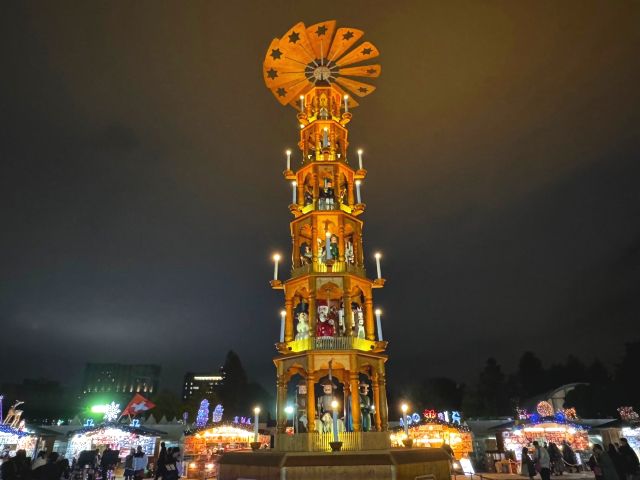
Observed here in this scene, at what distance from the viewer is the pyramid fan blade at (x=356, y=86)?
59.9ft

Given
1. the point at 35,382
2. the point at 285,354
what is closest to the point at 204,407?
the point at 285,354

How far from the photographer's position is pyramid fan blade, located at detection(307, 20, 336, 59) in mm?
16266

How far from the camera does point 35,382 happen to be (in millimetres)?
90250

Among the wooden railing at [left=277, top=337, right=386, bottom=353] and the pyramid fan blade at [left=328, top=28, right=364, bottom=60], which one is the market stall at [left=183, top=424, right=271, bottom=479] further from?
the pyramid fan blade at [left=328, top=28, right=364, bottom=60]

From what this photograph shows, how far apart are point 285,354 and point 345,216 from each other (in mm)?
5435

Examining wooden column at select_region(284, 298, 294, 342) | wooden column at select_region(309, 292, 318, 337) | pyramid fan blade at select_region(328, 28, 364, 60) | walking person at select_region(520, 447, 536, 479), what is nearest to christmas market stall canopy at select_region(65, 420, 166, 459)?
wooden column at select_region(284, 298, 294, 342)

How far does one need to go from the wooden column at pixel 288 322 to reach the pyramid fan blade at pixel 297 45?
10.5m

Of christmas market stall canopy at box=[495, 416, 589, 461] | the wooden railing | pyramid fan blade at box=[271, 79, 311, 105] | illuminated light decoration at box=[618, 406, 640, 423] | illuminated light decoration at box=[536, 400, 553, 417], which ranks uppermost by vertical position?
pyramid fan blade at box=[271, 79, 311, 105]

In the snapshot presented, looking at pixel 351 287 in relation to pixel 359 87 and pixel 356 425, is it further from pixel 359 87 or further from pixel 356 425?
pixel 359 87

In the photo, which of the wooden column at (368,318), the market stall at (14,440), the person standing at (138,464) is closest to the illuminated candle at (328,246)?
the wooden column at (368,318)

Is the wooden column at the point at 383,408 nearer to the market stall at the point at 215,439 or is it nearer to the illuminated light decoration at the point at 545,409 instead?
the market stall at the point at 215,439

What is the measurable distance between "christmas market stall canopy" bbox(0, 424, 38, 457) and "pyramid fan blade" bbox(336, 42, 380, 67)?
30.8 meters

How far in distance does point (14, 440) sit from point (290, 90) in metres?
31.0

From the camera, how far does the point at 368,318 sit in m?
13.9
